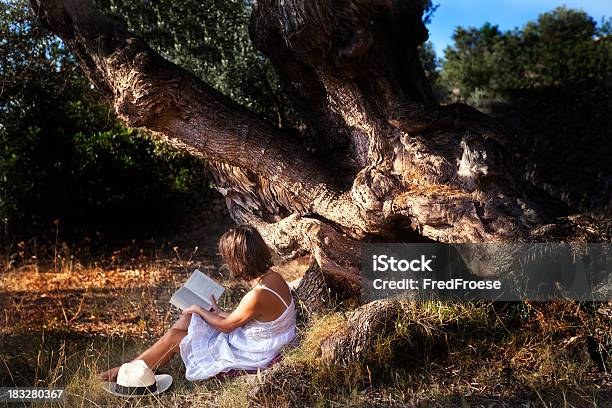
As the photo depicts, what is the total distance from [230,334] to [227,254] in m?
0.60

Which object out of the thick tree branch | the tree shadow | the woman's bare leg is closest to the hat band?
the woman's bare leg

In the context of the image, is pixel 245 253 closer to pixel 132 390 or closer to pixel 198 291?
pixel 198 291

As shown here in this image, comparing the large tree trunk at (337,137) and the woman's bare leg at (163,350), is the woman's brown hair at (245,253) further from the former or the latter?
the large tree trunk at (337,137)

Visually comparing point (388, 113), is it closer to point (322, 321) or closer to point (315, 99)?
point (315, 99)

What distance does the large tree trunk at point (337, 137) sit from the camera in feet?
18.5

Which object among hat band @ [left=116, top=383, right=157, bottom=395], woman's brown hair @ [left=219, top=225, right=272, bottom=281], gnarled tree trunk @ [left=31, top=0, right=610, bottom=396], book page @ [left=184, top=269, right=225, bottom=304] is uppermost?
gnarled tree trunk @ [left=31, top=0, right=610, bottom=396]

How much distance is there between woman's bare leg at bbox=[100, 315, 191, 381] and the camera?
17.3ft

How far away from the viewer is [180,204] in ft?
37.9

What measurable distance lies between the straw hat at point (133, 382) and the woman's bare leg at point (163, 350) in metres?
0.10

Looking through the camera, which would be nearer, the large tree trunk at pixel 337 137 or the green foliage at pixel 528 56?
the large tree trunk at pixel 337 137

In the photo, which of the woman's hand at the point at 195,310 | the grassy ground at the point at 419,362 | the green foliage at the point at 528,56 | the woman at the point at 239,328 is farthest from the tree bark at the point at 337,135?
the green foliage at the point at 528,56

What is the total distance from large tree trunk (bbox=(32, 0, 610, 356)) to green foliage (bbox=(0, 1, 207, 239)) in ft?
13.1

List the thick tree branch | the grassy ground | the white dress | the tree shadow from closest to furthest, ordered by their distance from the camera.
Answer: the grassy ground → the white dress → the thick tree branch → the tree shadow

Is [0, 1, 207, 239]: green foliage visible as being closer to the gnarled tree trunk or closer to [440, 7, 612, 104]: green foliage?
the gnarled tree trunk
